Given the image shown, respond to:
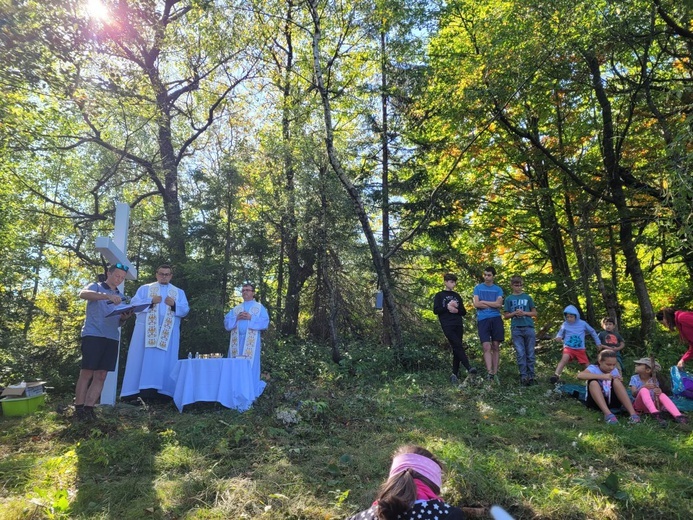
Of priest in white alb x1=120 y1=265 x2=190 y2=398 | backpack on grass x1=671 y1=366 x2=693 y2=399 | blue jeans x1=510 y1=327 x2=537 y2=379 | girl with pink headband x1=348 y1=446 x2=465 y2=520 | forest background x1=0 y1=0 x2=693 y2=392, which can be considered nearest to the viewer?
girl with pink headband x1=348 y1=446 x2=465 y2=520

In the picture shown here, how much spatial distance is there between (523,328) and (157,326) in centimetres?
588

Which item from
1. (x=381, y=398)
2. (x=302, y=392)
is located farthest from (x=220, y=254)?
(x=381, y=398)

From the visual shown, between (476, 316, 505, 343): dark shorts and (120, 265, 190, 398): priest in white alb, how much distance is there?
15.9 ft

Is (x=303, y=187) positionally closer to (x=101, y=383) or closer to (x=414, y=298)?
(x=414, y=298)

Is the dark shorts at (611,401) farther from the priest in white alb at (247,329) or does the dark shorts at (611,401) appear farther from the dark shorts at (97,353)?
the dark shorts at (97,353)

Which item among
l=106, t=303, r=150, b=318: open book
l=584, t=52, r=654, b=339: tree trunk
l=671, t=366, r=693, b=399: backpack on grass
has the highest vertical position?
l=584, t=52, r=654, b=339: tree trunk

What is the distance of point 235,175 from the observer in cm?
1024

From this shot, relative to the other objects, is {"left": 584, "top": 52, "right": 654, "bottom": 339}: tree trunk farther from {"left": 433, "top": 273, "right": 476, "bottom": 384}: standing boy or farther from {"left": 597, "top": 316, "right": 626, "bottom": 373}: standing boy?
{"left": 433, "top": 273, "right": 476, "bottom": 384}: standing boy

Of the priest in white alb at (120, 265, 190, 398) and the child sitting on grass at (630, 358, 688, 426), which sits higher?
the priest in white alb at (120, 265, 190, 398)

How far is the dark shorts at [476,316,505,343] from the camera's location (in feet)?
23.7

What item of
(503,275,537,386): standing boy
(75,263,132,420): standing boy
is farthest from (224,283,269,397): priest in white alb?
(503,275,537,386): standing boy

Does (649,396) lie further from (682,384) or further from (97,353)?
(97,353)

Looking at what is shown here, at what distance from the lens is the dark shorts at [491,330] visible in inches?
284

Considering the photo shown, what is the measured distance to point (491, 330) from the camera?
7.24 metres
